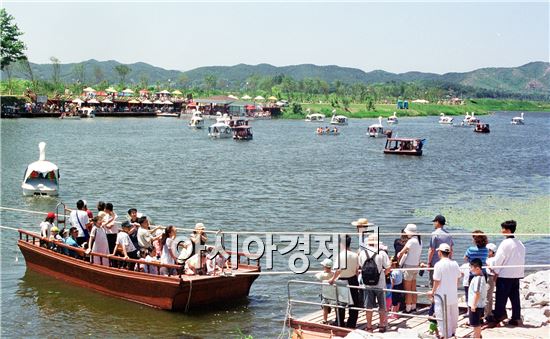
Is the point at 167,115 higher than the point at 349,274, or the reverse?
the point at 167,115

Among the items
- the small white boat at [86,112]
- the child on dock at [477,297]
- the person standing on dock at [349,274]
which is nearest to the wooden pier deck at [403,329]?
the person standing on dock at [349,274]

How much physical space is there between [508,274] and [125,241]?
373 inches

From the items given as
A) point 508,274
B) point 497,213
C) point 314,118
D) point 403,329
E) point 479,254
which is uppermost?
point 314,118

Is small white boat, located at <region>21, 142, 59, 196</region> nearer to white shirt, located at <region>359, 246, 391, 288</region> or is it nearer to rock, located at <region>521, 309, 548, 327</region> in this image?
white shirt, located at <region>359, 246, 391, 288</region>

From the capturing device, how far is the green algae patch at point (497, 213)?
2913 cm

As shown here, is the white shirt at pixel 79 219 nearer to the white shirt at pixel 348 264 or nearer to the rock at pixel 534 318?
the white shirt at pixel 348 264

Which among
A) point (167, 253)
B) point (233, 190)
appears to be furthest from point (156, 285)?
point (233, 190)

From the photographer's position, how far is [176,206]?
35.5 metres

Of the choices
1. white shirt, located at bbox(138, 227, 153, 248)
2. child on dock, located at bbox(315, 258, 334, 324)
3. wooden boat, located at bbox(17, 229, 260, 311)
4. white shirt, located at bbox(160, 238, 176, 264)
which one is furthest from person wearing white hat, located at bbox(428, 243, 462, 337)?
white shirt, located at bbox(138, 227, 153, 248)

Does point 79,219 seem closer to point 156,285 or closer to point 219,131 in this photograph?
point 156,285

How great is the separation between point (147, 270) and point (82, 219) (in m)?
2.81

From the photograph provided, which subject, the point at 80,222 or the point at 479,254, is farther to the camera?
the point at 80,222

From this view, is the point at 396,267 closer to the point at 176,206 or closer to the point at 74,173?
the point at 176,206

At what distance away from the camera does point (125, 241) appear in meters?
17.3
